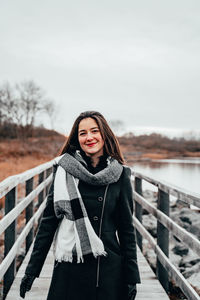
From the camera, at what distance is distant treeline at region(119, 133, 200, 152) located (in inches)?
2640

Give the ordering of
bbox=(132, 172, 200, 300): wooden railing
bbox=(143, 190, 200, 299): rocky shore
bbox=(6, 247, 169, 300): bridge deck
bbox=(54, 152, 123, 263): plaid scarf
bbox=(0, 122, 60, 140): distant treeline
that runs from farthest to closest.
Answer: bbox=(0, 122, 60, 140): distant treeline < bbox=(143, 190, 200, 299): rocky shore < bbox=(6, 247, 169, 300): bridge deck < bbox=(132, 172, 200, 300): wooden railing < bbox=(54, 152, 123, 263): plaid scarf

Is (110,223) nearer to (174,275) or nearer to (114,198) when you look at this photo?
(114,198)

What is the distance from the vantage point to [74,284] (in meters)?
1.81

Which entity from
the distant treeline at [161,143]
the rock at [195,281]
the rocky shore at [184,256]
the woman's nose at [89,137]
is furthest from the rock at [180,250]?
the distant treeline at [161,143]

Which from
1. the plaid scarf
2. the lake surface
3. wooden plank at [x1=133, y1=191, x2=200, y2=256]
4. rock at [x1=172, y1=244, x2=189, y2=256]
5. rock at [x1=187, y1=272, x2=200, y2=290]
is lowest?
the lake surface

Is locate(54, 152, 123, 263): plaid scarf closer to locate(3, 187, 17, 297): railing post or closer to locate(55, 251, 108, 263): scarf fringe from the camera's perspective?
locate(55, 251, 108, 263): scarf fringe

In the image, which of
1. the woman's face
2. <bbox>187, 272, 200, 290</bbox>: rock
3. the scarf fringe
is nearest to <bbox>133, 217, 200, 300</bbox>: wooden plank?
<bbox>187, 272, 200, 290</bbox>: rock

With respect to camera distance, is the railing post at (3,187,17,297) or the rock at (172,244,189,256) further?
the rock at (172,244,189,256)

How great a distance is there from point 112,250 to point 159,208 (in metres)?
1.42

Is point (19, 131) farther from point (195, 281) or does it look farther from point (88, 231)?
point (88, 231)

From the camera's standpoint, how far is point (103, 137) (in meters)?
1.97

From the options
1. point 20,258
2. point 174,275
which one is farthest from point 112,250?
point 20,258

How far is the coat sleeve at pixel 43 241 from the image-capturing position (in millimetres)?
1871

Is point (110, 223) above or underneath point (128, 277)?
above
